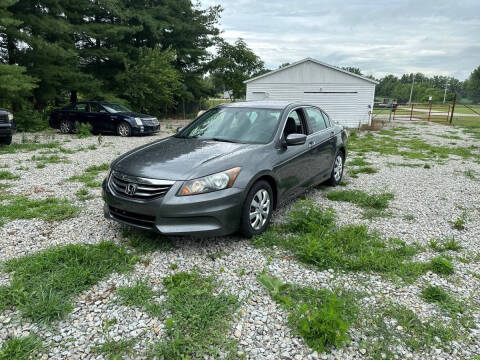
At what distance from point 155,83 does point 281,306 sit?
17.9 m

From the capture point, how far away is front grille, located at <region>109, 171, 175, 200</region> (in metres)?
3.30

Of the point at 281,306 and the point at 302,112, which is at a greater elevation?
the point at 302,112

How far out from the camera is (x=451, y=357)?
7.20 ft

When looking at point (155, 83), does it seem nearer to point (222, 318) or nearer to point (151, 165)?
point (151, 165)

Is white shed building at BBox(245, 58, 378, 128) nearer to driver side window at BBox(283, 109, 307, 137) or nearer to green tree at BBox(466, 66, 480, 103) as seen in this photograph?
driver side window at BBox(283, 109, 307, 137)

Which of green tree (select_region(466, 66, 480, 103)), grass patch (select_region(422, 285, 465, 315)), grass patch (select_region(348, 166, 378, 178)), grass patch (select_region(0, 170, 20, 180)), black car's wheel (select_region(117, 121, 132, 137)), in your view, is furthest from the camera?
green tree (select_region(466, 66, 480, 103))

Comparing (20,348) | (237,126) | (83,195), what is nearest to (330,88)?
(237,126)

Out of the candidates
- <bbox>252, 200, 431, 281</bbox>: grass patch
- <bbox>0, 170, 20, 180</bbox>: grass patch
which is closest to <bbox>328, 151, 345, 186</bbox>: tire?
<bbox>252, 200, 431, 281</bbox>: grass patch

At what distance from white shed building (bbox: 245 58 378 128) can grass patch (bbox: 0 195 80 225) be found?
17790 mm

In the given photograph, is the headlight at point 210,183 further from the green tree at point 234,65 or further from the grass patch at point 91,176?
the green tree at point 234,65

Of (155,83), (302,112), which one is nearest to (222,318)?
(302,112)

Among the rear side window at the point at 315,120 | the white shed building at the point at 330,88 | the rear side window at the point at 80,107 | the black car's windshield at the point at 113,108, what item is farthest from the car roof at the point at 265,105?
the white shed building at the point at 330,88

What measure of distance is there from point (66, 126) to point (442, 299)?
1427cm

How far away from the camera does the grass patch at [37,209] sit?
438 cm
